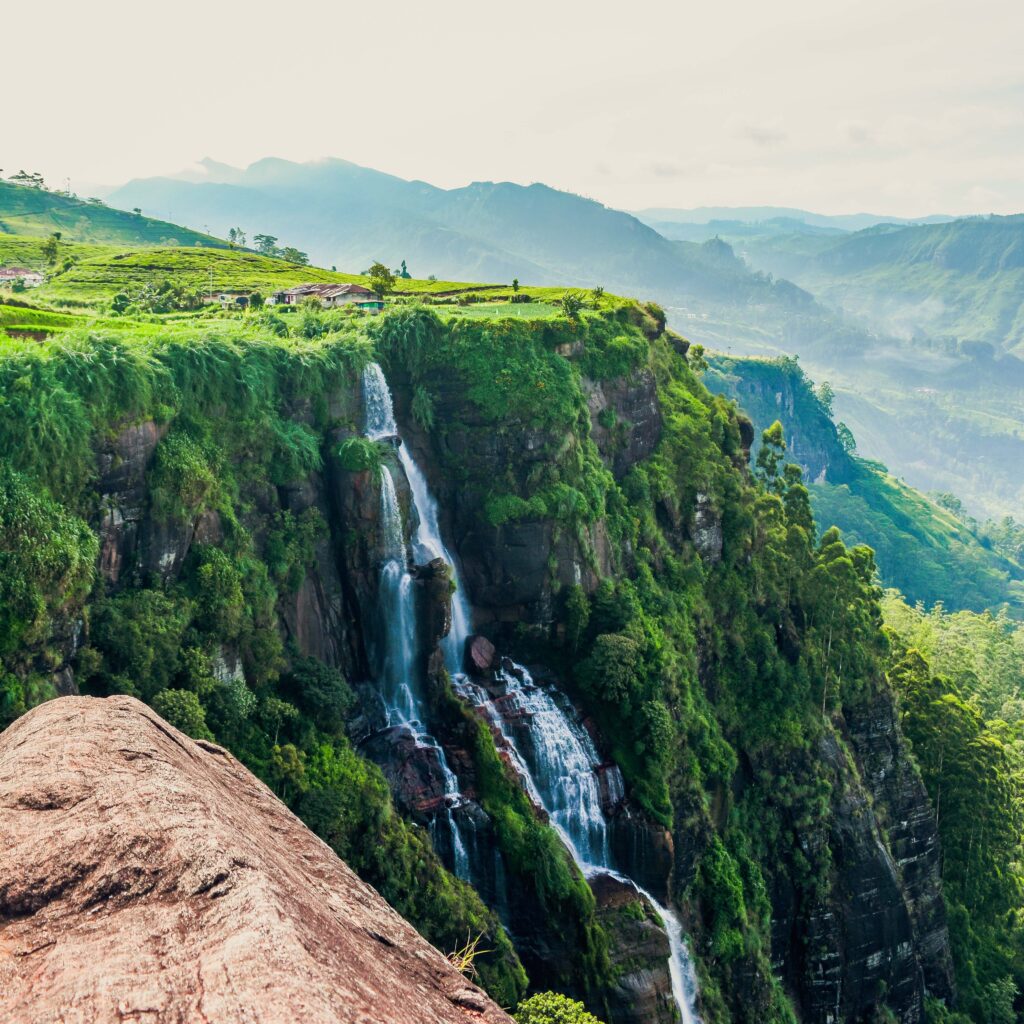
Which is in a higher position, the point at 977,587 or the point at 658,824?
the point at 658,824

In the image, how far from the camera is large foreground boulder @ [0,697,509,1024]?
876 cm

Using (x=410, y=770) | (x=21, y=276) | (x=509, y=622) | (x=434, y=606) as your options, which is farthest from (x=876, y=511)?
(x=410, y=770)

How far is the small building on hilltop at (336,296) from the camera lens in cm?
5012

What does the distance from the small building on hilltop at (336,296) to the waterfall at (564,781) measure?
23.0m

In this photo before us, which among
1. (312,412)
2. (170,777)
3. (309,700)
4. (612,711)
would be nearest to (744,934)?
(612,711)

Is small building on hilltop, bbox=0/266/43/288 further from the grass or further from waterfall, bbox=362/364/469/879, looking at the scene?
waterfall, bbox=362/364/469/879

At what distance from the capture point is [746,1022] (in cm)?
3619

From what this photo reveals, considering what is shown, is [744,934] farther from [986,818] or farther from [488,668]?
[986,818]

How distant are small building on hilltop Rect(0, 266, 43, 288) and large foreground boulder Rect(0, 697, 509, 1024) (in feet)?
173

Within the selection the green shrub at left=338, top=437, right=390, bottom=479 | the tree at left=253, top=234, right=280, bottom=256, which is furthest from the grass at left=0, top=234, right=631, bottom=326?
the tree at left=253, top=234, right=280, bottom=256

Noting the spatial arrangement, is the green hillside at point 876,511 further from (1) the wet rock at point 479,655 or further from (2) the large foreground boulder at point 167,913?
(2) the large foreground boulder at point 167,913

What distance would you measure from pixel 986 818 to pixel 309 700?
126ft

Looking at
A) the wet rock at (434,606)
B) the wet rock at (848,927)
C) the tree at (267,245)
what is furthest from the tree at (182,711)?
the tree at (267,245)

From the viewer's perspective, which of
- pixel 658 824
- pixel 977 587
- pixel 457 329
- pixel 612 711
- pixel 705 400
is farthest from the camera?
pixel 977 587
